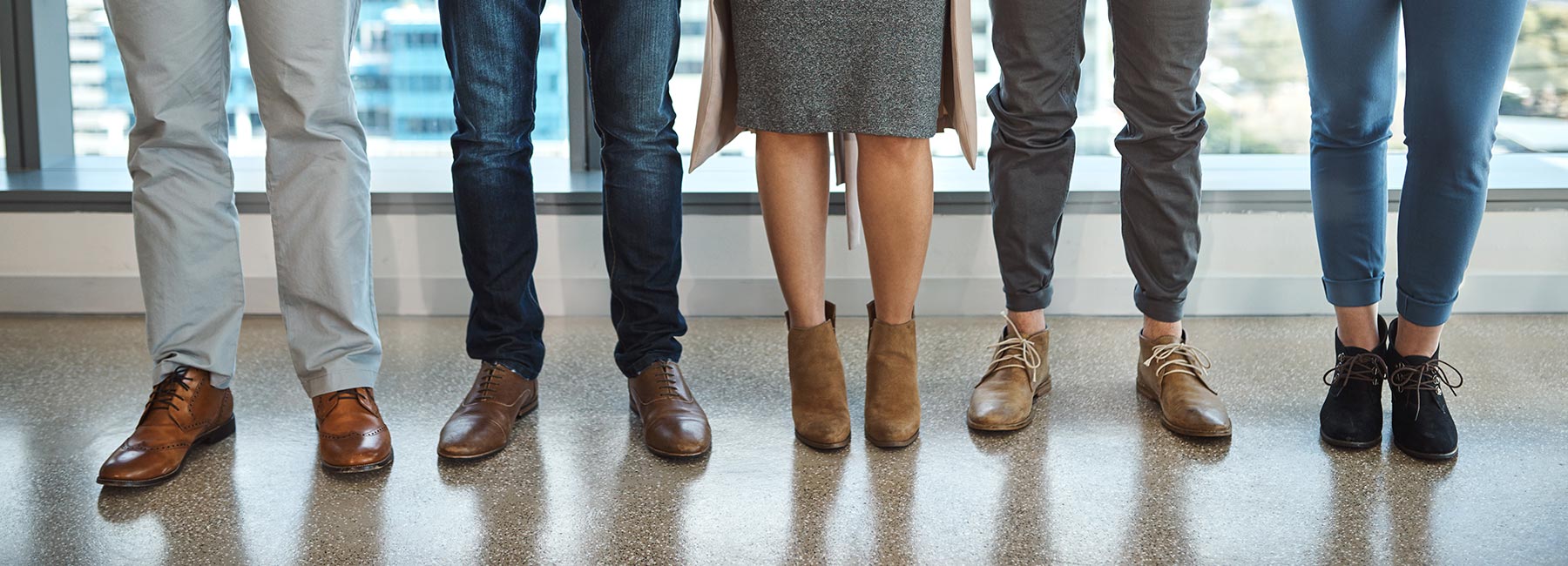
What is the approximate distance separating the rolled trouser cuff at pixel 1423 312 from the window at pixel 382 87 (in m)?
1.85

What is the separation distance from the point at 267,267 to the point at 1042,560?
1.91 metres

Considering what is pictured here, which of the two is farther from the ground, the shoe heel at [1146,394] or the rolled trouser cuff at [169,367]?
the rolled trouser cuff at [169,367]

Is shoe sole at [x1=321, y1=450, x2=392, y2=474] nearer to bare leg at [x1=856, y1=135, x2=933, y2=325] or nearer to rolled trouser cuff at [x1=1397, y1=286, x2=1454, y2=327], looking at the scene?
bare leg at [x1=856, y1=135, x2=933, y2=325]

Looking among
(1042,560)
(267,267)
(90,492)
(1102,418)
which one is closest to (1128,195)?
(1102,418)

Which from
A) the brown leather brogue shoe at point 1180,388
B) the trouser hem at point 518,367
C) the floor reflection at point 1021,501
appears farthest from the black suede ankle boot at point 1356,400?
the trouser hem at point 518,367

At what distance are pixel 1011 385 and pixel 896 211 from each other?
1.26ft

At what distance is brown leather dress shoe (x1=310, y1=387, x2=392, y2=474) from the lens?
1.61 metres

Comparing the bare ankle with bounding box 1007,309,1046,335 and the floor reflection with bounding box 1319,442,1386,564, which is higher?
the bare ankle with bounding box 1007,309,1046,335

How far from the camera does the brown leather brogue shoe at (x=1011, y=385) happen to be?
1776 millimetres

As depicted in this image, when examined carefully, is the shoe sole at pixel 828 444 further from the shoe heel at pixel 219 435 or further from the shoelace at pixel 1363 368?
the shoe heel at pixel 219 435

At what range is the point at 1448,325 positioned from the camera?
2430 millimetres

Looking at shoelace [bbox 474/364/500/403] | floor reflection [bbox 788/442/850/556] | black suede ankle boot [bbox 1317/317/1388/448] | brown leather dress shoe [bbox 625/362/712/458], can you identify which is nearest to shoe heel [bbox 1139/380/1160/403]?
black suede ankle boot [bbox 1317/317/1388/448]

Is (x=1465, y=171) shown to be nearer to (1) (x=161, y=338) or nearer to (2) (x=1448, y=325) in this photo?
(2) (x=1448, y=325)

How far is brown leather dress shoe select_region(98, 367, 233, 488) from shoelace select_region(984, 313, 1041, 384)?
Answer: 3.87ft
